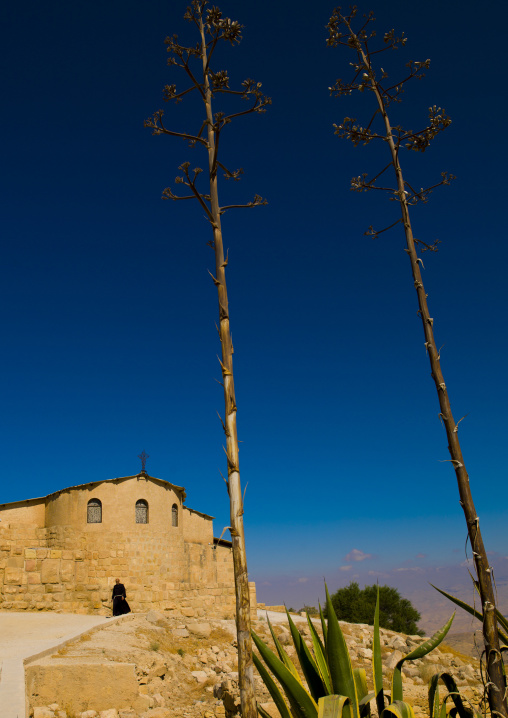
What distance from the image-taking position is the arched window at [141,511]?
19297 millimetres

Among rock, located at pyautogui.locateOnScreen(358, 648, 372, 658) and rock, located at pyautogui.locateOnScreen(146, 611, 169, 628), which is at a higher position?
rock, located at pyautogui.locateOnScreen(146, 611, 169, 628)

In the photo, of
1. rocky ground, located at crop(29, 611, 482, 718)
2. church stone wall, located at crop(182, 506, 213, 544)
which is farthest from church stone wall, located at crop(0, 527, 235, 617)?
rocky ground, located at crop(29, 611, 482, 718)

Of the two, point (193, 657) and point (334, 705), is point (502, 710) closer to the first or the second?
point (334, 705)

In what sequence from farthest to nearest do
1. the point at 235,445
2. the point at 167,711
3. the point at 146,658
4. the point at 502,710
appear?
the point at 146,658 → the point at 167,711 → the point at 235,445 → the point at 502,710

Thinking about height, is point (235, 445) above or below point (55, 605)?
above

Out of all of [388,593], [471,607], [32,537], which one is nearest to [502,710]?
[471,607]

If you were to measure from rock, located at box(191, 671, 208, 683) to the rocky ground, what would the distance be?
2 cm

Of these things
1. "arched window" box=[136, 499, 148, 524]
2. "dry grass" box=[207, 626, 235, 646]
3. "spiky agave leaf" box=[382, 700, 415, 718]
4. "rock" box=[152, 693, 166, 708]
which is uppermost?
"arched window" box=[136, 499, 148, 524]

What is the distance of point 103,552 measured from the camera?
18000 millimetres

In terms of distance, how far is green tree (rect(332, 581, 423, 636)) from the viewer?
24.9 metres

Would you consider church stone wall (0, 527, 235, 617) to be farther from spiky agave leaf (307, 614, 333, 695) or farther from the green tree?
spiky agave leaf (307, 614, 333, 695)

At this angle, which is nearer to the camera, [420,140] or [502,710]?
[502,710]

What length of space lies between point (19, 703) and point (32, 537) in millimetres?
13481

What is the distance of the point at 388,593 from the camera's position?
27.0 m
